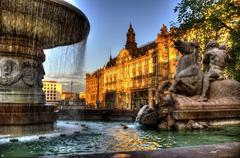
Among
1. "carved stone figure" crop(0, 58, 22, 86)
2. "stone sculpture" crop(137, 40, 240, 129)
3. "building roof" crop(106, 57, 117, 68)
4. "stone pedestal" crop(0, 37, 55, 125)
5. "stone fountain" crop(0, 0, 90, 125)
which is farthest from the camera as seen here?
"building roof" crop(106, 57, 117, 68)

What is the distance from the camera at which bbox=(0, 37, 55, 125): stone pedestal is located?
10.5m

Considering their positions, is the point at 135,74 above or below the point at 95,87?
above

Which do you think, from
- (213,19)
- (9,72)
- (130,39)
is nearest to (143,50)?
(130,39)

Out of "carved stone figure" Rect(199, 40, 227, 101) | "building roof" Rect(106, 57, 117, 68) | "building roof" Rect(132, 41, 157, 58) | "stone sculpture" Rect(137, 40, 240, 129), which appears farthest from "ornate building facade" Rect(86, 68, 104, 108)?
"stone sculpture" Rect(137, 40, 240, 129)

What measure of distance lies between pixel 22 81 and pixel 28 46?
4.29 feet

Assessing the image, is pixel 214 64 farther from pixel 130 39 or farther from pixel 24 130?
pixel 130 39

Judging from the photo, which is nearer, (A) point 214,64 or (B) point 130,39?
(A) point 214,64

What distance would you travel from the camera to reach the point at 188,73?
11.9 m

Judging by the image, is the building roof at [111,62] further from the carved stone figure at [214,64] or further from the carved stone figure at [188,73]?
the carved stone figure at [188,73]

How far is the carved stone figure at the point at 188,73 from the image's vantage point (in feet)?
38.8

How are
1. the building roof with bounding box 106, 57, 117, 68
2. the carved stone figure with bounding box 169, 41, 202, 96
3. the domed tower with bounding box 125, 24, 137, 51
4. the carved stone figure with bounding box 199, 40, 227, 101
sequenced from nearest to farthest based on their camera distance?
the carved stone figure with bounding box 169, 41, 202, 96 → the carved stone figure with bounding box 199, 40, 227, 101 → the building roof with bounding box 106, 57, 117, 68 → the domed tower with bounding box 125, 24, 137, 51

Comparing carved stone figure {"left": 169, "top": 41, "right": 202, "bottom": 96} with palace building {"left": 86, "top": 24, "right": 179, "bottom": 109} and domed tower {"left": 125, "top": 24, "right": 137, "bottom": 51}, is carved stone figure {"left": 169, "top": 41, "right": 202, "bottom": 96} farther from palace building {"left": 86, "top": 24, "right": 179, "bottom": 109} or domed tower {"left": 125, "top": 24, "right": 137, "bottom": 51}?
domed tower {"left": 125, "top": 24, "right": 137, "bottom": 51}

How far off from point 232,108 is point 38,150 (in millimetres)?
7516

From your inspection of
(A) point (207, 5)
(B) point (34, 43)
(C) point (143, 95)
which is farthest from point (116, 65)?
(B) point (34, 43)
